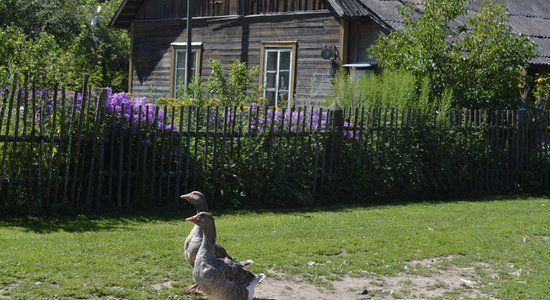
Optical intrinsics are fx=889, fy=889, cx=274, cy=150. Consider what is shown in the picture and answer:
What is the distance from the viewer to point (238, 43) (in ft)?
76.5

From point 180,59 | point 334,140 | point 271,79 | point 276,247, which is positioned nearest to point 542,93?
point 271,79

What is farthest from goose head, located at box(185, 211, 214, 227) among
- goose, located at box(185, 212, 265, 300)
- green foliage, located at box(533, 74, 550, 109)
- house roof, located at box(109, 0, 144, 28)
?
house roof, located at box(109, 0, 144, 28)

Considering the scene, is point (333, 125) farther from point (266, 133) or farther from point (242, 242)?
point (242, 242)

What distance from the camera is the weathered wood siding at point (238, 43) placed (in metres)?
21.2

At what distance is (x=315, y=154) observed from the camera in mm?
13641

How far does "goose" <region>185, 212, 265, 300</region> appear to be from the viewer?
689 centimetres

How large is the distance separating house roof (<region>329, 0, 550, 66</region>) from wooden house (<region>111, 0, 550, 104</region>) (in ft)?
0.09

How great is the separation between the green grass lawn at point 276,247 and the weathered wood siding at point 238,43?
23.4 ft

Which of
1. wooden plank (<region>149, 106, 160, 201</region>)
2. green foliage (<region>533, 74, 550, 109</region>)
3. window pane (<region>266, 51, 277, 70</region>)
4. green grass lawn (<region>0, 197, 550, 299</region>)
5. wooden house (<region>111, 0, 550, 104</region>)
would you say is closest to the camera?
green grass lawn (<region>0, 197, 550, 299</region>)

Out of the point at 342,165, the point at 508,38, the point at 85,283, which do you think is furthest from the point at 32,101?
the point at 508,38

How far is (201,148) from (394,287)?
5.14m

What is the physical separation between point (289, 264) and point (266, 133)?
4513mm

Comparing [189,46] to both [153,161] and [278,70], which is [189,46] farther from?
[153,161]

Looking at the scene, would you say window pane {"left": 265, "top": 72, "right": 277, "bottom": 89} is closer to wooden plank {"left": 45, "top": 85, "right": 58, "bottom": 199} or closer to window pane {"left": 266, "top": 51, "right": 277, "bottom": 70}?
window pane {"left": 266, "top": 51, "right": 277, "bottom": 70}
